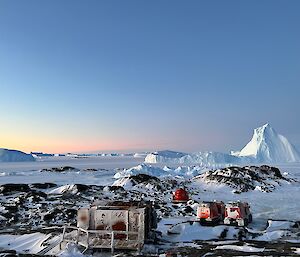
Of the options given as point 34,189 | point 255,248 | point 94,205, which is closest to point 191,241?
point 255,248

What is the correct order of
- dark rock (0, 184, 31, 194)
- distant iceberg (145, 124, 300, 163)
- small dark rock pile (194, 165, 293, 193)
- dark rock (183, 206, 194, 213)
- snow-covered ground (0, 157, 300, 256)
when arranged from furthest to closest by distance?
distant iceberg (145, 124, 300, 163) < small dark rock pile (194, 165, 293, 193) < dark rock (0, 184, 31, 194) < dark rock (183, 206, 194, 213) < snow-covered ground (0, 157, 300, 256)

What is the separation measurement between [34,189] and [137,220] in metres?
20.4

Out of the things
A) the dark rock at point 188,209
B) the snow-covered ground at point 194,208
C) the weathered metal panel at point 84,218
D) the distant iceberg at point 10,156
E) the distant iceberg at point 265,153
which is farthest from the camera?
the distant iceberg at point 10,156

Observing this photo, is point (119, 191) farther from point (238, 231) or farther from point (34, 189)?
point (238, 231)

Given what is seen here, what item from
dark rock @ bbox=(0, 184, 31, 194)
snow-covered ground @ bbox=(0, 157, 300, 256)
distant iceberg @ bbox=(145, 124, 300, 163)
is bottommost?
snow-covered ground @ bbox=(0, 157, 300, 256)

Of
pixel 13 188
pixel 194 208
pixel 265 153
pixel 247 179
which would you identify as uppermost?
pixel 265 153

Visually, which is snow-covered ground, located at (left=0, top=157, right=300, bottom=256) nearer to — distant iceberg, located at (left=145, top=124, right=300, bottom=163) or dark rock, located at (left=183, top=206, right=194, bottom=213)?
dark rock, located at (left=183, top=206, right=194, bottom=213)

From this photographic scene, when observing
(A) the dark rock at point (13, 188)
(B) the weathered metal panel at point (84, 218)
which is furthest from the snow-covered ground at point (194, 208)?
(A) the dark rock at point (13, 188)

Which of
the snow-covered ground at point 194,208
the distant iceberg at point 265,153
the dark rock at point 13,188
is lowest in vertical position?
the snow-covered ground at point 194,208

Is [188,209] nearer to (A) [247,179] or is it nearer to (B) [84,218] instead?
(B) [84,218]

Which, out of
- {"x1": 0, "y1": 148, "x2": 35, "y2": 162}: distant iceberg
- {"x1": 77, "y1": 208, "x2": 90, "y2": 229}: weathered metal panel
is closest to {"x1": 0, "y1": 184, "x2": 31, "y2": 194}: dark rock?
{"x1": 77, "y1": 208, "x2": 90, "y2": 229}: weathered metal panel

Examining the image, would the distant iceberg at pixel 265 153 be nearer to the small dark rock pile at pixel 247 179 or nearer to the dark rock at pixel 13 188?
the small dark rock pile at pixel 247 179

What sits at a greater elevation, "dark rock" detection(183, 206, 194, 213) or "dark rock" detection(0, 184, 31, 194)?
"dark rock" detection(0, 184, 31, 194)

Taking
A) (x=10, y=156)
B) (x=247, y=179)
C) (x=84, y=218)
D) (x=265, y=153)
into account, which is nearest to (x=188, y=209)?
(x=84, y=218)
